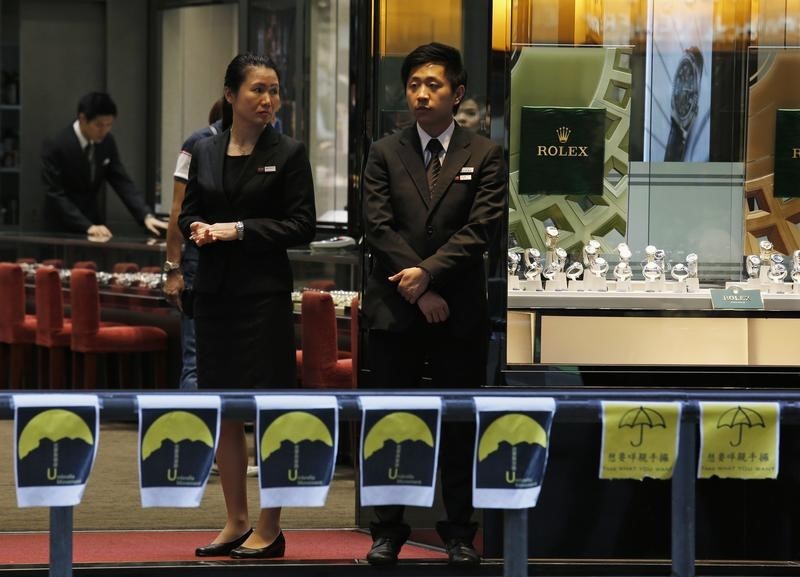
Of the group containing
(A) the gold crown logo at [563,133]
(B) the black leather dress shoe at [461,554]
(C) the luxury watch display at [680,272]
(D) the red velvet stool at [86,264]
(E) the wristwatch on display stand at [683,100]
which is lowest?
(B) the black leather dress shoe at [461,554]

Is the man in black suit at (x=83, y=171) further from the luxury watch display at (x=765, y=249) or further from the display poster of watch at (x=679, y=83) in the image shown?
the luxury watch display at (x=765, y=249)

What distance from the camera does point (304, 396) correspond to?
125 inches

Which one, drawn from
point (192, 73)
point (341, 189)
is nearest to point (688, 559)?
point (341, 189)

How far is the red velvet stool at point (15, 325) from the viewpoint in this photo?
8047 mm

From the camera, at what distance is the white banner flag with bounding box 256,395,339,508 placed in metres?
3.15

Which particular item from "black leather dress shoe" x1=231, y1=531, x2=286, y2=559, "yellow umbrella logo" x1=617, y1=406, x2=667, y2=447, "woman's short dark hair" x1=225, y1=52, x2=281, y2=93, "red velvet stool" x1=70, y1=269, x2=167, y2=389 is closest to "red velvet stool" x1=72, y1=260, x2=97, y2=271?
"red velvet stool" x1=70, y1=269, x2=167, y2=389

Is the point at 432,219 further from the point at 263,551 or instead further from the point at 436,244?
the point at 263,551

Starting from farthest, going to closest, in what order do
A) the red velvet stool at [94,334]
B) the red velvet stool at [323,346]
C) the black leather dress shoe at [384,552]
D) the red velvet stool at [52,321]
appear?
1. the red velvet stool at [52,321]
2. the red velvet stool at [94,334]
3. the red velvet stool at [323,346]
4. the black leather dress shoe at [384,552]

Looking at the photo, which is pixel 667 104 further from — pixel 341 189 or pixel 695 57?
pixel 341 189

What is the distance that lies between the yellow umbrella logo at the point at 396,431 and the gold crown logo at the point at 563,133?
1700mm

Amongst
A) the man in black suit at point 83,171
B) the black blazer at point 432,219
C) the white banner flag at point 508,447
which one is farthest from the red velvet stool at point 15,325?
the white banner flag at point 508,447

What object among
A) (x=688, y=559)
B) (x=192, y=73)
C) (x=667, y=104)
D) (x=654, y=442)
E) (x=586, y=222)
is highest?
(x=192, y=73)

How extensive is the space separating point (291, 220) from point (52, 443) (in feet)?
4.99

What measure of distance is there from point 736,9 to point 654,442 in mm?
1979
